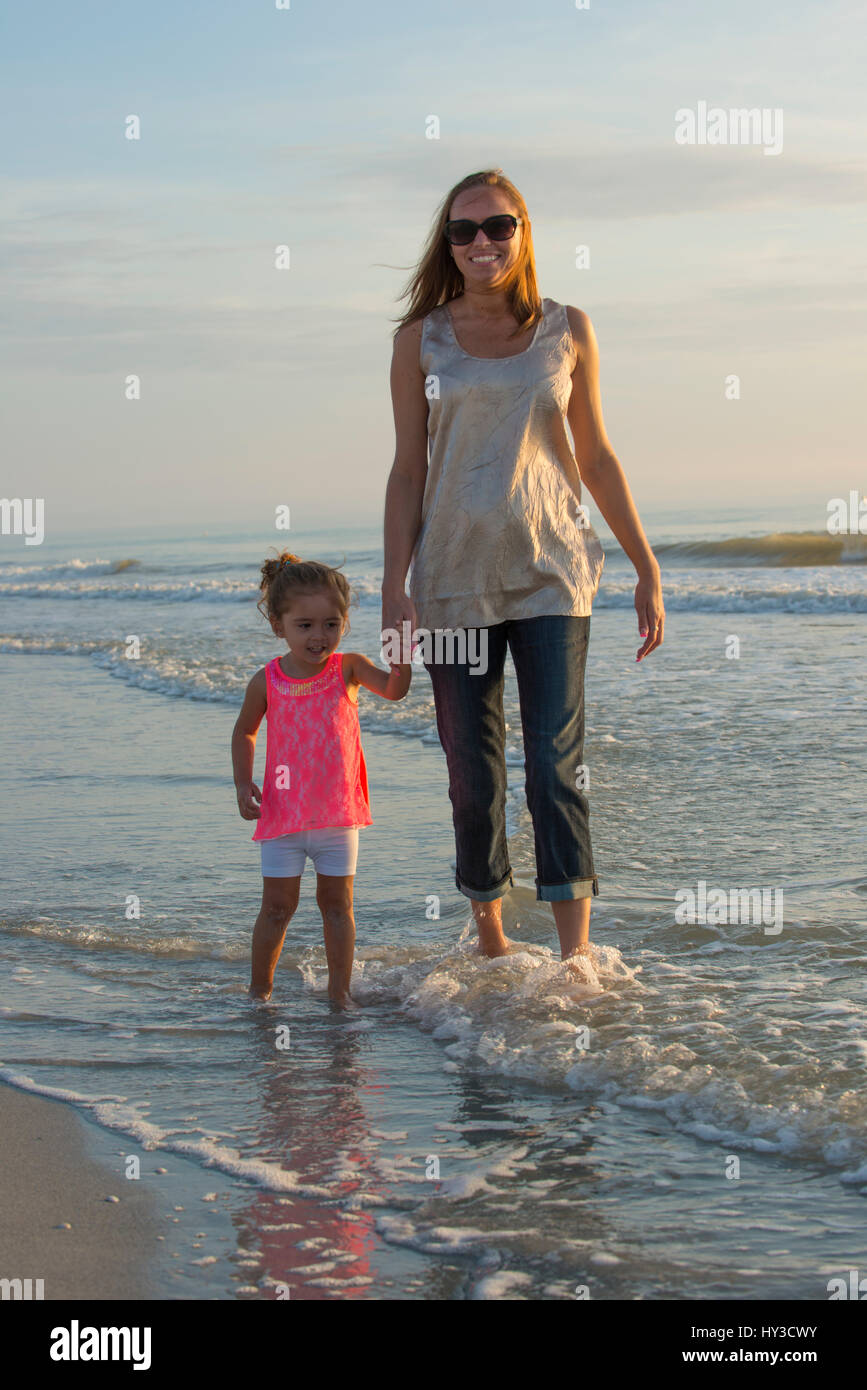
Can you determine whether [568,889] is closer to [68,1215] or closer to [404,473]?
[404,473]

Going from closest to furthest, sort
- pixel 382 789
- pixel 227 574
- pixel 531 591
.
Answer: pixel 531 591 < pixel 382 789 < pixel 227 574

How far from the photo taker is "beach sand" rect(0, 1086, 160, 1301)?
239 centimetres

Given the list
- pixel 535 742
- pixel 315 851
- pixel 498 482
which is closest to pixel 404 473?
pixel 498 482

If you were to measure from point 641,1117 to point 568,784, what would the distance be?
0.91m

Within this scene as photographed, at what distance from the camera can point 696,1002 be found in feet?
12.0

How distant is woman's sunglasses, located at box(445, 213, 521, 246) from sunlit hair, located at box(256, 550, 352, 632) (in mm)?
903

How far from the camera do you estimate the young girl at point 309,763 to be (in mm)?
3803

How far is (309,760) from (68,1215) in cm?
149

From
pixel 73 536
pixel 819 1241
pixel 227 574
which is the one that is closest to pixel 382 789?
pixel 819 1241

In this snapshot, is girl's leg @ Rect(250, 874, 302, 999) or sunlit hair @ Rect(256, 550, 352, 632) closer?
sunlit hair @ Rect(256, 550, 352, 632)

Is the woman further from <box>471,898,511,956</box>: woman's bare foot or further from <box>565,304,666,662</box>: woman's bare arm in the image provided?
<box>471,898,511,956</box>: woman's bare foot

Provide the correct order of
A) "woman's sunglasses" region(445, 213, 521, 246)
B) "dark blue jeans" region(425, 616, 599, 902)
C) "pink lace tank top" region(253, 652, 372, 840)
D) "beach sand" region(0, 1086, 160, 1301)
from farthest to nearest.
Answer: "pink lace tank top" region(253, 652, 372, 840), "dark blue jeans" region(425, 616, 599, 902), "woman's sunglasses" region(445, 213, 521, 246), "beach sand" region(0, 1086, 160, 1301)

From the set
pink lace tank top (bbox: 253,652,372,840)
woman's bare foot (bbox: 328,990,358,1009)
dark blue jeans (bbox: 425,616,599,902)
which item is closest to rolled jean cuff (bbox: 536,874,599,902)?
dark blue jeans (bbox: 425,616,599,902)
